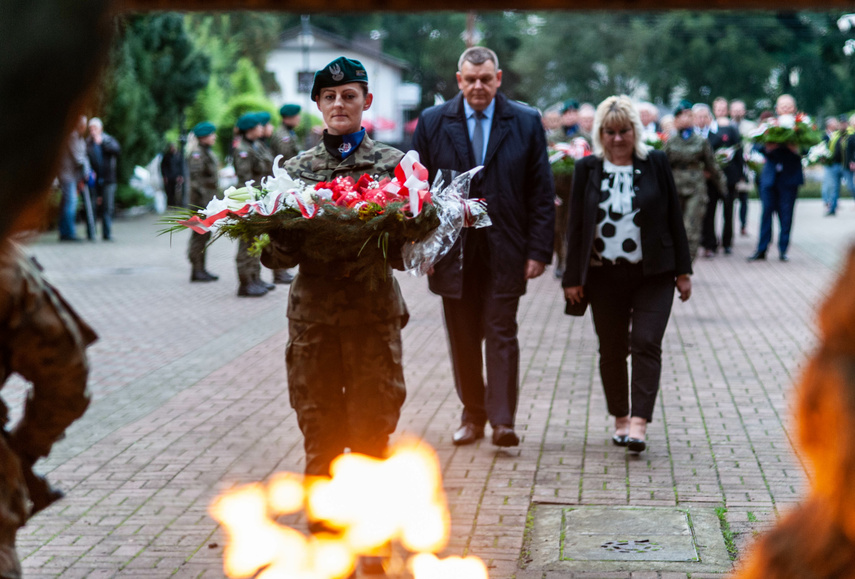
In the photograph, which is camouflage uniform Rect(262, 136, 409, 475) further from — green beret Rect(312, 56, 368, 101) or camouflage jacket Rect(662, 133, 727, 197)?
camouflage jacket Rect(662, 133, 727, 197)

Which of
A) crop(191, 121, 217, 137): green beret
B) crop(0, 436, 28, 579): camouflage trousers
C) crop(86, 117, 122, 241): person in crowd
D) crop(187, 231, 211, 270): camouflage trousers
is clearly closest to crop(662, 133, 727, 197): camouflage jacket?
crop(191, 121, 217, 137): green beret

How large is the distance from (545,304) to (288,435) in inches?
266

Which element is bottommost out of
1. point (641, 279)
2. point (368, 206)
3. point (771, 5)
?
point (641, 279)

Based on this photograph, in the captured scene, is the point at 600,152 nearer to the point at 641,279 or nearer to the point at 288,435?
the point at 641,279

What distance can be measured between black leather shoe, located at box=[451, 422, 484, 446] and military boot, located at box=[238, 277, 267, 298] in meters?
7.97

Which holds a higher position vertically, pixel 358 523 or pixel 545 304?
pixel 358 523

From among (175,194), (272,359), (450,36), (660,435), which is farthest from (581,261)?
(450,36)

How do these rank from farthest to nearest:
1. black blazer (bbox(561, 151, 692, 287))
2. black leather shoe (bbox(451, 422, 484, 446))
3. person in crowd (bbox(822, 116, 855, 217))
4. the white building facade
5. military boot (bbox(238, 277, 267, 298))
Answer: the white building facade, person in crowd (bbox(822, 116, 855, 217)), military boot (bbox(238, 277, 267, 298)), black leather shoe (bbox(451, 422, 484, 446)), black blazer (bbox(561, 151, 692, 287))

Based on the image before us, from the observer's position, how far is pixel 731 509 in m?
5.63

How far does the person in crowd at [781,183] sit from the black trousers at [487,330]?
11.8 meters

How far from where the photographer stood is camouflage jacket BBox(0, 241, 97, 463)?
2793mm

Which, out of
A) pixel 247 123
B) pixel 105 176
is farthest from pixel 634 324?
pixel 105 176

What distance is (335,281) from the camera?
501cm

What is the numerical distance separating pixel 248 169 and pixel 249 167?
30mm
